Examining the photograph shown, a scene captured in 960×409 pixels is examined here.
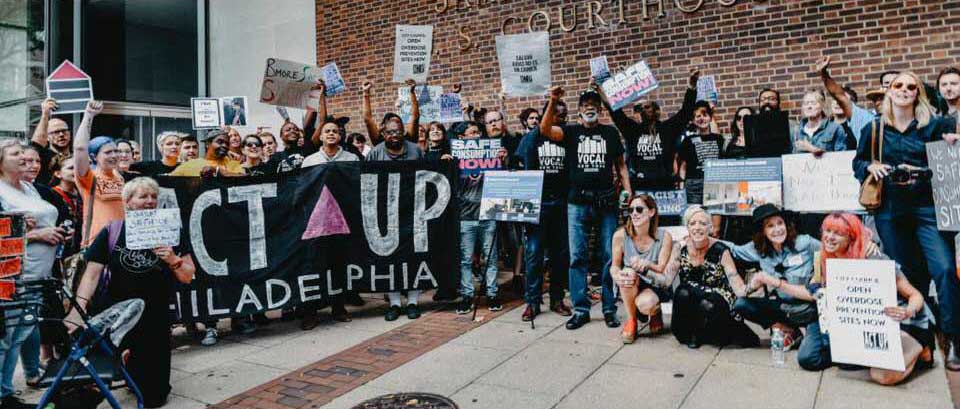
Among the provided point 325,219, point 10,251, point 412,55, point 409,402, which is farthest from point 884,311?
point 412,55

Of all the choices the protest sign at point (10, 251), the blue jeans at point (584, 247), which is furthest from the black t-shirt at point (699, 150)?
the protest sign at point (10, 251)

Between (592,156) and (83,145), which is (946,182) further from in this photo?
(83,145)

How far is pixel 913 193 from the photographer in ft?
12.9

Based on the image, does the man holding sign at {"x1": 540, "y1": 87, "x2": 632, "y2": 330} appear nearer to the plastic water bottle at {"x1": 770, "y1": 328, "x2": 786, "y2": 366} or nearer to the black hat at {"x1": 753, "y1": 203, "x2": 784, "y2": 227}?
the black hat at {"x1": 753, "y1": 203, "x2": 784, "y2": 227}

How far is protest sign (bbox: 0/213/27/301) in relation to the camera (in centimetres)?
314

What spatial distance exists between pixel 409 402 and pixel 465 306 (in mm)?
2231

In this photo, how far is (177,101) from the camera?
1235cm

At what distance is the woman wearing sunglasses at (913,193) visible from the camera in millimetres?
3850

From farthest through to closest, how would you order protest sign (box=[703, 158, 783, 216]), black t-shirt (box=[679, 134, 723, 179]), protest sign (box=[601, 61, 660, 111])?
1. black t-shirt (box=[679, 134, 723, 179])
2. protest sign (box=[601, 61, 660, 111])
3. protest sign (box=[703, 158, 783, 216])

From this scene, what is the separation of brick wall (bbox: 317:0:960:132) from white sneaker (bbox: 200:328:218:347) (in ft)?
17.6

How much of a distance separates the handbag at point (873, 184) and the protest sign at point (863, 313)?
0.67 meters

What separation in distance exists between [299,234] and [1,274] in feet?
8.42

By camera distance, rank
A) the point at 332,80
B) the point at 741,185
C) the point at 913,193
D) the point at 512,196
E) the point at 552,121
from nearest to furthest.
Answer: the point at 913,193 → the point at 552,121 → the point at 512,196 → the point at 741,185 → the point at 332,80

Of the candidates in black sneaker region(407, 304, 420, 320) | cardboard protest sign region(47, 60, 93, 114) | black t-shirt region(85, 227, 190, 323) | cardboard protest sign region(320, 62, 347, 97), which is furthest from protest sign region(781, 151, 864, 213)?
cardboard protest sign region(47, 60, 93, 114)
